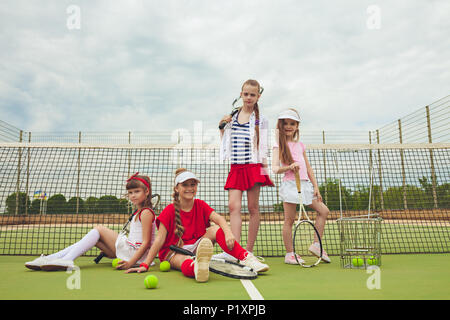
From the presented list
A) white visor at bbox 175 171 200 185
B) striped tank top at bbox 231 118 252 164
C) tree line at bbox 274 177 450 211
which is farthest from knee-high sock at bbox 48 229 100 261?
tree line at bbox 274 177 450 211

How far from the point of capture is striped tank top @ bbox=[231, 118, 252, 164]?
4129mm

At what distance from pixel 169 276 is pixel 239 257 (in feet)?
2.17

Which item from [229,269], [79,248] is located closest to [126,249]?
[79,248]

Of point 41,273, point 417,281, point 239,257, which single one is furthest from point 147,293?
point 417,281

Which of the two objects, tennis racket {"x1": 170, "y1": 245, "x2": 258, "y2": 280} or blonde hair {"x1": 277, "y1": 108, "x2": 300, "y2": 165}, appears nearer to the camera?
tennis racket {"x1": 170, "y1": 245, "x2": 258, "y2": 280}

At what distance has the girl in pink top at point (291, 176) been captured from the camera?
160 inches

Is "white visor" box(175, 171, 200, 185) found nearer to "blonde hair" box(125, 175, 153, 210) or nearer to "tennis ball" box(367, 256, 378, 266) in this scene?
"blonde hair" box(125, 175, 153, 210)

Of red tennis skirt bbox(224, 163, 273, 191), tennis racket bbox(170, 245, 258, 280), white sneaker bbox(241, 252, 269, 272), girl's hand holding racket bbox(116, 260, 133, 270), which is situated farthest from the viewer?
red tennis skirt bbox(224, 163, 273, 191)

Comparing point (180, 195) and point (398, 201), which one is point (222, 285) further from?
point (398, 201)

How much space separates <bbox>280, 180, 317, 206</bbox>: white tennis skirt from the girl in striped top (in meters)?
0.18

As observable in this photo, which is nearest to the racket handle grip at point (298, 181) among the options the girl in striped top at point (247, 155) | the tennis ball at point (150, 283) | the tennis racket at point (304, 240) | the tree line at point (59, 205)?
the tennis racket at point (304, 240)

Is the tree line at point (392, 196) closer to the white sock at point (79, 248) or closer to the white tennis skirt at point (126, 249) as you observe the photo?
the white tennis skirt at point (126, 249)

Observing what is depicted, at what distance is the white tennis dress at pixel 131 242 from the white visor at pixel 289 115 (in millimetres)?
1894

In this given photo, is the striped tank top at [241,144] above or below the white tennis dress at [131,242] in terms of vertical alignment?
above
